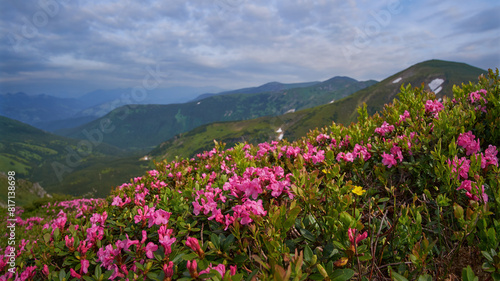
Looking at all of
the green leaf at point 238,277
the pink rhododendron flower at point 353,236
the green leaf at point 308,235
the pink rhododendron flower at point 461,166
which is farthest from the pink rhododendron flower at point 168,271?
the pink rhododendron flower at point 461,166

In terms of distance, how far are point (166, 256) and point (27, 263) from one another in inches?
119

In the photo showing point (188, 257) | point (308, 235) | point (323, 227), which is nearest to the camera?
point (188, 257)

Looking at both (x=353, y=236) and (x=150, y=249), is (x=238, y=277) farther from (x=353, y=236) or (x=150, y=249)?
(x=150, y=249)

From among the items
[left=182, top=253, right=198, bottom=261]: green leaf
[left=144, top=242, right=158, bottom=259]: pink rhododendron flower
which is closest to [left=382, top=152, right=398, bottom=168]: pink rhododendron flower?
[left=182, top=253, right=198, bottom=261]: green leaf

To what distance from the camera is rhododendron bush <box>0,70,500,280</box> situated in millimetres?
1964

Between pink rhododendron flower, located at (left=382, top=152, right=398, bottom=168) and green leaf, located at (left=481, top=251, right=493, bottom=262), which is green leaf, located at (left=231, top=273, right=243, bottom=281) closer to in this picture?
green leaf, located at (left=481, top=251, right=493, bottom=262)

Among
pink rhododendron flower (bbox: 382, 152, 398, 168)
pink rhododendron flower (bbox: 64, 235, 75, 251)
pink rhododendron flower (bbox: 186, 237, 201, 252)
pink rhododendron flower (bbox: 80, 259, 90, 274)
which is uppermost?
pink rhododendron flower (bbox: 382, 152, 398, 168)

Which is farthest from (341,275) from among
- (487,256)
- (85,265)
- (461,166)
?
(85,265)

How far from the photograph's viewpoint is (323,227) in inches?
93.3

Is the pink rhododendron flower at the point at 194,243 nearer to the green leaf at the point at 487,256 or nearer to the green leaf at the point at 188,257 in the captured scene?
the green leaf at the point at 188,257

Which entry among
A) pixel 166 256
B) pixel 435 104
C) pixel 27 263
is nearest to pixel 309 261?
pixel 166 256

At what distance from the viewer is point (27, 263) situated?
144 inches

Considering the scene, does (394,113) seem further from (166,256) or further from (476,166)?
(166,256)

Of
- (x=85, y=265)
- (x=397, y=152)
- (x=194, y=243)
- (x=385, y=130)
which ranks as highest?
(x=385, y=130)
